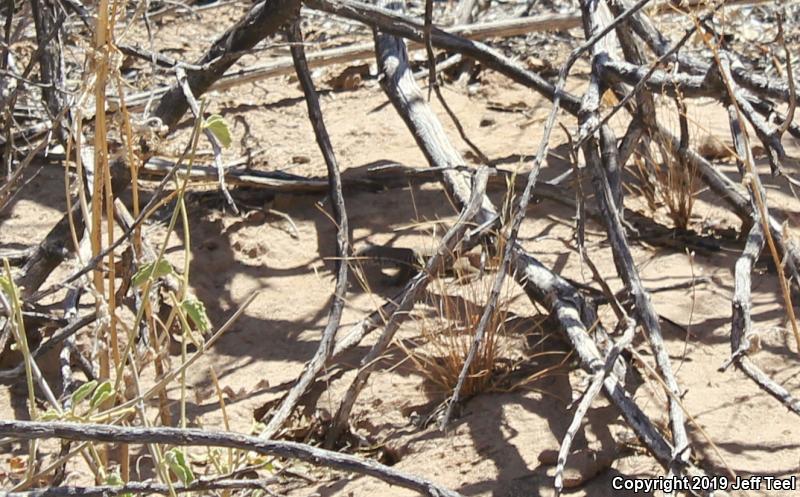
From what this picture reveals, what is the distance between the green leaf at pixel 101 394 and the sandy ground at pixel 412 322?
1.60 feet

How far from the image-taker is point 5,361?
134 inches

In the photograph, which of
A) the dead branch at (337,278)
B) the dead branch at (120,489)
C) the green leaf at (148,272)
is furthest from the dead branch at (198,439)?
the dead branch at (337,278)

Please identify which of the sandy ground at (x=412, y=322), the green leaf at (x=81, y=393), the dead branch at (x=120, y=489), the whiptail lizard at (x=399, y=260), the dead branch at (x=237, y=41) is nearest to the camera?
the dead branch at (x=120, y=489)

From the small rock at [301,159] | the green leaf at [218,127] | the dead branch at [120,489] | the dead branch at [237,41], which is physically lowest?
the dead branch at [120,489]

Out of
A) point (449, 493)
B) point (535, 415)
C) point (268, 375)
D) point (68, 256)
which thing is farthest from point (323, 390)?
point (449, 493)

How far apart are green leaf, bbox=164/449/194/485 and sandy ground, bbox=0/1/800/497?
50 cm

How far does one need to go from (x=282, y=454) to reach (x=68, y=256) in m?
1.97

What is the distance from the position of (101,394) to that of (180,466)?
0.20 meters

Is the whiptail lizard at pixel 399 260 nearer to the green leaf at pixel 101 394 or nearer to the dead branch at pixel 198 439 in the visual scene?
the green leaf at pixel 101 394

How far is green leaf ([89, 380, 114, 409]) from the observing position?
1.86 meters

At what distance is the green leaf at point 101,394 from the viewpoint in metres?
1.86

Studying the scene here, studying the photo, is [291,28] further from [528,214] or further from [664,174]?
[664,174]

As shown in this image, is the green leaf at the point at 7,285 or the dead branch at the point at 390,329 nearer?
the green leaf at the point at 7,285

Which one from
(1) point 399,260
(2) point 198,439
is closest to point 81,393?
(2) point 198,439
